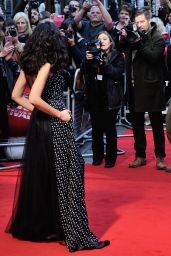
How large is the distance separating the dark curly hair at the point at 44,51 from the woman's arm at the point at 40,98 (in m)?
0.07

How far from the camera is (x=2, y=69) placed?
8328mm

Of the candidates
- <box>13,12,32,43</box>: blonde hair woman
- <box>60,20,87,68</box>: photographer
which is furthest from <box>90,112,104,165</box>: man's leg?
<box>13,12,32,43</box>: blonde hair woman

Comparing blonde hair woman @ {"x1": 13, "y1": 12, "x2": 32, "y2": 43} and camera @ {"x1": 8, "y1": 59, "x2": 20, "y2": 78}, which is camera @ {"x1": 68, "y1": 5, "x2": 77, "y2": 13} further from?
camera @ {"x1": 8, "y1": 59, "x2": 20, "y2": 78}

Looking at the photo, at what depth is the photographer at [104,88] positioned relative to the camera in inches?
311

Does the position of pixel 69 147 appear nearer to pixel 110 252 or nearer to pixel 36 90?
pixel 36 90

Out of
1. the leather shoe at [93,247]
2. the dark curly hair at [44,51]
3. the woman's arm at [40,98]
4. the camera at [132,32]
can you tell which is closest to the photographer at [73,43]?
the camera at [132,32]

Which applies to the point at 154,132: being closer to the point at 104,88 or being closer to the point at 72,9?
the point at 104,88

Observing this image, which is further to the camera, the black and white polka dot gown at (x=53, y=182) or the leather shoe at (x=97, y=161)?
the leather shoe at (x=97, y=161)

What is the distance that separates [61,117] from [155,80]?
10.5 ft

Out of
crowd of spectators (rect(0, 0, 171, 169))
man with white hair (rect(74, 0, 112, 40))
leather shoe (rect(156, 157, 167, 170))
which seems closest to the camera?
leather shoe (rect(156, 157, 167, 170))

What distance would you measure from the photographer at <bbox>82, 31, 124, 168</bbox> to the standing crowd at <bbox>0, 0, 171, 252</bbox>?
Answer: 0.01 meters

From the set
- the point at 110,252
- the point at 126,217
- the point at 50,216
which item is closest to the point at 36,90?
the point at 50,216

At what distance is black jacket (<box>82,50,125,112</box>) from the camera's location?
7.95 meters

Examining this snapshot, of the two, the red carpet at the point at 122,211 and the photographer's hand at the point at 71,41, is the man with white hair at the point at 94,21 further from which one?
the red carpet at the point at 122,211
